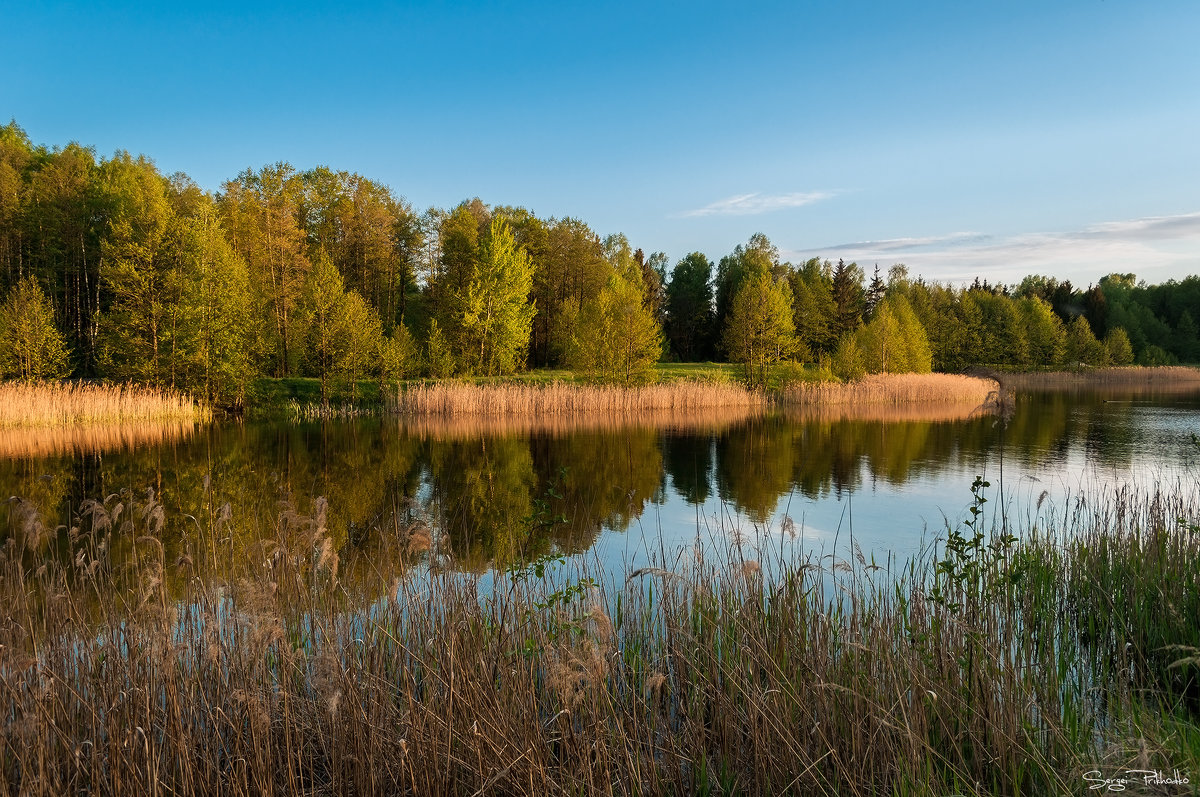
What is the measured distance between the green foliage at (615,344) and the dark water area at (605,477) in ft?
26.7

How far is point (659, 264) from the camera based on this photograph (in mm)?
92000

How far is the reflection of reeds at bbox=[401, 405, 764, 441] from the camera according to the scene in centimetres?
2485

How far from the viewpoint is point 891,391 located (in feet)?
127

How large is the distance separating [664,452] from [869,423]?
1139 centimetres

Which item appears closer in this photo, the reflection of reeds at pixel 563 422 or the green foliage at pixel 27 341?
the reflection of reeds at pixel 563 422

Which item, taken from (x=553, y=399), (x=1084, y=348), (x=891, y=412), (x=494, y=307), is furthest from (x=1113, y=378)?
(x=553, y=399)

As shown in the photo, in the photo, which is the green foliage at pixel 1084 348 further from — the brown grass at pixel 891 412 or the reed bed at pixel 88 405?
the reed bed at pixel 88 405

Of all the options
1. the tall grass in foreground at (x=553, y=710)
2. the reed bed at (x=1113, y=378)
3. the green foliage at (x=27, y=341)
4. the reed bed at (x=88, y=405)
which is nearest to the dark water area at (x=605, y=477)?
the tall grass in foreground at (x=553, y=710)

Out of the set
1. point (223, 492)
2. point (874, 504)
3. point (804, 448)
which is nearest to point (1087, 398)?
point (804, 448)

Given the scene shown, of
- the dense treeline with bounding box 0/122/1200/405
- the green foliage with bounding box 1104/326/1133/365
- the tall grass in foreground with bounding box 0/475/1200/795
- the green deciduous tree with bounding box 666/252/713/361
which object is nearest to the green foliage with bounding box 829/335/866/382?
the dense treeline with bounding box 0/122/1200/405

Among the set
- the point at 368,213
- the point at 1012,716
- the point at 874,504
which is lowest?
the point at 874,504

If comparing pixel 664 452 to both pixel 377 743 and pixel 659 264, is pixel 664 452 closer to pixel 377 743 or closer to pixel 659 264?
pixel 377 743

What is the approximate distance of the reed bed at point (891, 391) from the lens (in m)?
37.2

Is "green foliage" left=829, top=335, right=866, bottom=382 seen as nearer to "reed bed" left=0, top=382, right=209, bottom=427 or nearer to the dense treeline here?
the dense treeline
